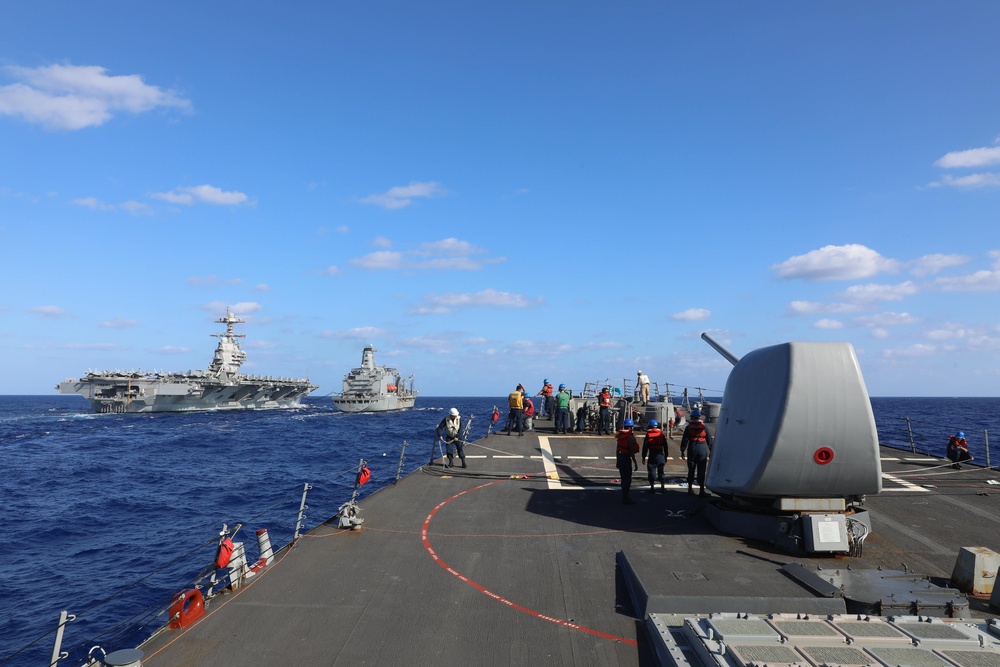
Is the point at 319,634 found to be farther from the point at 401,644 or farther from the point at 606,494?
the point at 606,494

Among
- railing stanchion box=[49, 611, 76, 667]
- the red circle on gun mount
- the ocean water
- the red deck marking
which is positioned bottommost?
the ocean water

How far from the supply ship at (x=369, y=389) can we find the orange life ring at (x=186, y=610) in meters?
→ 98.8

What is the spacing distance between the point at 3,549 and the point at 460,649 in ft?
70.6

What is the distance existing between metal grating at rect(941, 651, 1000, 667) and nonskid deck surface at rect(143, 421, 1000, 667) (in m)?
2.18

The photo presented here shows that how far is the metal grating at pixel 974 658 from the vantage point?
4664 millimetres

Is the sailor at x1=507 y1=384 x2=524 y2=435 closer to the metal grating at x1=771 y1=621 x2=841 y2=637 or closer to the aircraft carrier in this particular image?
the aircraft carrier

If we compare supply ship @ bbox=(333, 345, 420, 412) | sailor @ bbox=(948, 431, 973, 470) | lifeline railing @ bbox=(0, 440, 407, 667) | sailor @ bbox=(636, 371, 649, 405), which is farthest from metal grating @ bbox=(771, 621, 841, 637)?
supply ship @ bbox=(333, 345, 420, 412)

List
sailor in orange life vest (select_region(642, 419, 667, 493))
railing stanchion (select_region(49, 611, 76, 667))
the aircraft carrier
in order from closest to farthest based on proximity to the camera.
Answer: railing stanchion (select_region(49, 611, 76, 667)), the aircraft carrier, sailor in orange life vest (select_region(642, 419, 667, 493))

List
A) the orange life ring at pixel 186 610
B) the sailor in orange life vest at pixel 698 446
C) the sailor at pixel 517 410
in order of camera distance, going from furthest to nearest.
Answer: the sailor at pixel 517 410, the sailor in orange life vest at pixel 698 446, the orange life ring at pixel 186 610

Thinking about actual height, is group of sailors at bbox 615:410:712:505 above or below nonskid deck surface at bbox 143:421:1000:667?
above

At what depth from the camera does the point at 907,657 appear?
4.78 meters

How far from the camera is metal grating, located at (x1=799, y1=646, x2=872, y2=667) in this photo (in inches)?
182

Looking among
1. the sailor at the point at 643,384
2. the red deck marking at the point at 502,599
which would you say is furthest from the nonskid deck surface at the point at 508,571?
the sailor at the point at 643,384

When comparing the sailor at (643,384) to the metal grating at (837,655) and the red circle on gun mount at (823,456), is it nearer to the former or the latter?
the red circle on gun mount at (823,456)
